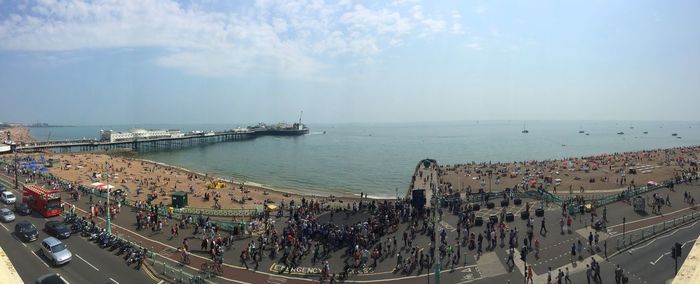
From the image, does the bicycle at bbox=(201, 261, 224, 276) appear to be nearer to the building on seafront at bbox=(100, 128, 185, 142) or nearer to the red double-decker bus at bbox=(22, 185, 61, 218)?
the red double-decker bus at bbox=(22, 185, 61, 218)

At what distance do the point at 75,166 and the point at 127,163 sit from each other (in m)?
10.8

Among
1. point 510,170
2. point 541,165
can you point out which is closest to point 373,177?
point 510,170

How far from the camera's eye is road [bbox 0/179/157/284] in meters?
19.7

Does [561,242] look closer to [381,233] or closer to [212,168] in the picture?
[381,233]

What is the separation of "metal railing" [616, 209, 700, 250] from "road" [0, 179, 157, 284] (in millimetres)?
26703

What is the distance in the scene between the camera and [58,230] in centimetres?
2522

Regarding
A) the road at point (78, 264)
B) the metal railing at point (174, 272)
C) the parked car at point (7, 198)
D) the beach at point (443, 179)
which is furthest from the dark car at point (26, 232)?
the beach at point (443, 179)

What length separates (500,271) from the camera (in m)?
21.3

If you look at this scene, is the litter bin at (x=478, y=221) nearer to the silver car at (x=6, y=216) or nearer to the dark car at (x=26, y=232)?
the dark car at (x=26, y=232)

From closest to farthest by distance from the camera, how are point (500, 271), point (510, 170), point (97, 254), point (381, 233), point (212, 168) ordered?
point (500, 271) → point (97, 254) → point (381, 233) → point (510, 170) → point (212, 168)

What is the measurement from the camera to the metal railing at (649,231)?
78.9 ft

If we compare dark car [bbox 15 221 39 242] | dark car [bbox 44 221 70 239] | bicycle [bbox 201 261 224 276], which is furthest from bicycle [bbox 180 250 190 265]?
dark car [bbox 15 221 39 242]

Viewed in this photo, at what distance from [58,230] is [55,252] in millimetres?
5055

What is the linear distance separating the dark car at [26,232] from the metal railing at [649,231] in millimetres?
Answer: 35017
